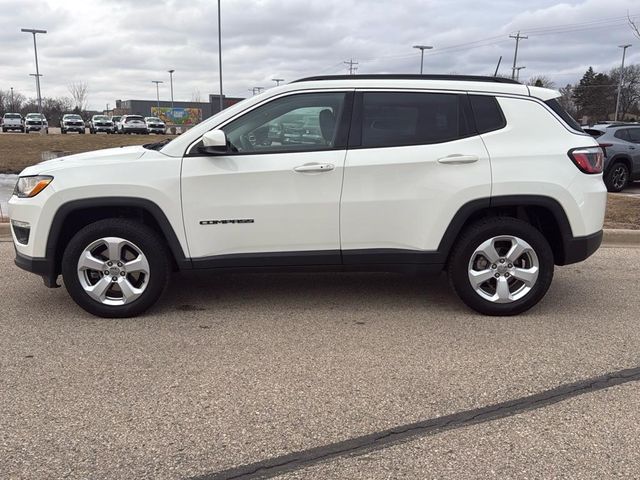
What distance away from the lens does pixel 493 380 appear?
3566mm

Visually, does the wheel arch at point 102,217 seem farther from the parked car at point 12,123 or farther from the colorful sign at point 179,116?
the colorful sign at point 179,116

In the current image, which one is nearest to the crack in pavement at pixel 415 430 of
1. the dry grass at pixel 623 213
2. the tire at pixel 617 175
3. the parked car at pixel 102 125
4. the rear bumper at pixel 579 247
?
the rear bumper at pixel 579 247

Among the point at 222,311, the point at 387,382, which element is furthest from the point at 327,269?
the point at 387,382

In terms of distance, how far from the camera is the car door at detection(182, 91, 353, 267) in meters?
4.36

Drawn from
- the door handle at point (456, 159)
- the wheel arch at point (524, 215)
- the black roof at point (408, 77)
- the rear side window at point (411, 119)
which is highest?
the black roof at point (408, 77)

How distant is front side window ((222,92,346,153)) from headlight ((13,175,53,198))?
4.63ft

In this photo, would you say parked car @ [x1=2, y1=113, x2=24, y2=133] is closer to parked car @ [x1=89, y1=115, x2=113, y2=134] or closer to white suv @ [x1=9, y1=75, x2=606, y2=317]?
parked car @ [x1=89, y1=115, x2=113, y2=134]

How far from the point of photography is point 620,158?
40.1ft

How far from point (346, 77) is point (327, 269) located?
5.12 ft

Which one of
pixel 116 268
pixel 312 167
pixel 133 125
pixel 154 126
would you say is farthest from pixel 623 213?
pixel 154 126

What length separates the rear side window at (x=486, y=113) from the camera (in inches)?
179

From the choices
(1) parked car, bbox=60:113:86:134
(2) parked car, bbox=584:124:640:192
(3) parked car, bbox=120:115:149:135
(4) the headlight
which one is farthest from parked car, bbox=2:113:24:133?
(4) the headlight

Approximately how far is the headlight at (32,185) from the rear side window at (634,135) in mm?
12038

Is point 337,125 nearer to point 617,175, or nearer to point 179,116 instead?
point 617,175
